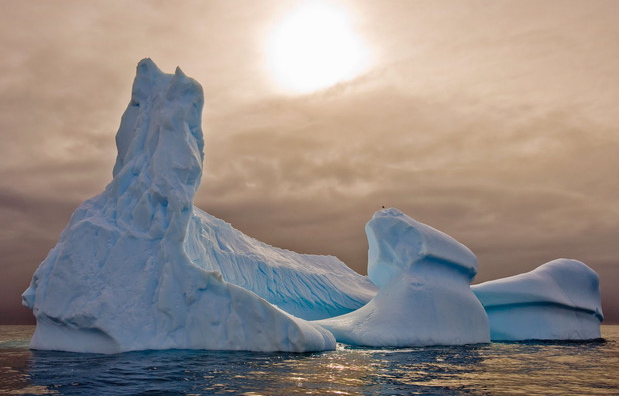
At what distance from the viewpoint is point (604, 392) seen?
830 centimetres

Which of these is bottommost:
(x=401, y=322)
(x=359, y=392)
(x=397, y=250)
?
(x=359, y=392)

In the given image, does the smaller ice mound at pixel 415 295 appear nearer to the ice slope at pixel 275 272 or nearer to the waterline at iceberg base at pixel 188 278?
the waterline at iceberg base at pixel 188 278

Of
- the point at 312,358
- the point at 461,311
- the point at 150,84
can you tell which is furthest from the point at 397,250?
the point at 150,84

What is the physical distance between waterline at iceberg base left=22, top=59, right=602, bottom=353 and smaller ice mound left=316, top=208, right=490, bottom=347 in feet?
0.13

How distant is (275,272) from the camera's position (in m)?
20.2

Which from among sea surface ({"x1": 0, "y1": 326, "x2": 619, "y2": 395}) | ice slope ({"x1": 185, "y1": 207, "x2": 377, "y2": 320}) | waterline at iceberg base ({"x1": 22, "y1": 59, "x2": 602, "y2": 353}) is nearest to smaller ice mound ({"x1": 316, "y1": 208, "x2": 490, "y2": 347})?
waterline at iceberg base ({"x1": 22, "y1": 59, "x2": 602, "y2": 353})

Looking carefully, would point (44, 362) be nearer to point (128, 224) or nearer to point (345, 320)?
point (128, 224)

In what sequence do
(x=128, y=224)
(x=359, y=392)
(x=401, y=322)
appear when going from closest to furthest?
1. (x=359, y=392)
2. (x=128, y=224)
3. (x=401, y=322)

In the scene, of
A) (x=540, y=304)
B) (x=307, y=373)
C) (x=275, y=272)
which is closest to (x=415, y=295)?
(x=275, y=272)

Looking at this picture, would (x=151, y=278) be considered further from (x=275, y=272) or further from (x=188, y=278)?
(x=275, y=272)

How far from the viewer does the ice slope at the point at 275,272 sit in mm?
18016

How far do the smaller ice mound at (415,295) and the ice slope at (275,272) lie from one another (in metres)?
3.05

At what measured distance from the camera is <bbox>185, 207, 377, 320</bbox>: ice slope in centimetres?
1802

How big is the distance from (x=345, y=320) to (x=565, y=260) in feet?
34.7
